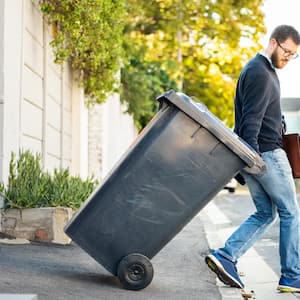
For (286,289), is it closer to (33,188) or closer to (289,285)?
(289,285)

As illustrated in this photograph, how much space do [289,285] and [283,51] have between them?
171cm

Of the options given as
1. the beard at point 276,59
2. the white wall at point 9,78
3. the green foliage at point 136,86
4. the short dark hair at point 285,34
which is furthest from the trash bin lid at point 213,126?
the green foliage at point 136,86

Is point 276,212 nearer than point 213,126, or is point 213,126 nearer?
point 213,126

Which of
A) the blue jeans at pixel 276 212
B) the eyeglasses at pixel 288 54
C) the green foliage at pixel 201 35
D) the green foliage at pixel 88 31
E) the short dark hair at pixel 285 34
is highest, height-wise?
the green foliage at pixel 201 35

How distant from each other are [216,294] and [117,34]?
21.0 feet

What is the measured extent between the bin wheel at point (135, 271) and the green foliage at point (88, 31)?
509 centimetres

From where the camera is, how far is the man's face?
570 centimetres

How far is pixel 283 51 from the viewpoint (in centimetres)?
571

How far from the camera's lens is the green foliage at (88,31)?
9.78m

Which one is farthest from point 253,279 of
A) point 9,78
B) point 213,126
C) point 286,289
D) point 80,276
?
point 9,78

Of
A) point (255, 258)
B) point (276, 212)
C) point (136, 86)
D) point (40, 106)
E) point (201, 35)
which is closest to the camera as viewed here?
point (276, 212)

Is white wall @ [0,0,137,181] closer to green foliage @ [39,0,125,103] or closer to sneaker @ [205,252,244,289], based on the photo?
green foliage @ [39,0,125,103]

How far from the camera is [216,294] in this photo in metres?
5.46

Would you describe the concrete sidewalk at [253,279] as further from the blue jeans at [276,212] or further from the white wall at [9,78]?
the white wall at [9,78]
